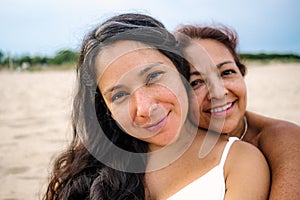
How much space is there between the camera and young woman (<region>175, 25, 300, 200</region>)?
2326 mm

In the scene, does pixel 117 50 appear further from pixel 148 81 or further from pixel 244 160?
pixel 244 160

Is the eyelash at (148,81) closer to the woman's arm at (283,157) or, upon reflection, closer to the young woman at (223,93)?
the young woman at (223,93)

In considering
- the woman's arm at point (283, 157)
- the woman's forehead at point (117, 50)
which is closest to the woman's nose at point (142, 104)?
the woman's forehead at point (117, 50)

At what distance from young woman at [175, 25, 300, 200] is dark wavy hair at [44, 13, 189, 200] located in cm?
14

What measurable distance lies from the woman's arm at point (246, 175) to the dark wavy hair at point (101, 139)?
55 centimetres

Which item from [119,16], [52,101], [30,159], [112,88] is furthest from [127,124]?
[52,101]

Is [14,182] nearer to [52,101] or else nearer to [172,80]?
[172,80]

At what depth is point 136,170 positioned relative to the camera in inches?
97.0

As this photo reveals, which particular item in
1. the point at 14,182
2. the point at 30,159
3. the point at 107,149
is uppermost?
the point at 107,149

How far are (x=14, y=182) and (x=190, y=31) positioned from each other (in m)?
3.00

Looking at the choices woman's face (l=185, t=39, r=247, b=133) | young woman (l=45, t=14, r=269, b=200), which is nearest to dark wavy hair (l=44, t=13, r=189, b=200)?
young woman (l=45, t=14, r=269, b=200)

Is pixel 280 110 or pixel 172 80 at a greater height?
pixel 172 80

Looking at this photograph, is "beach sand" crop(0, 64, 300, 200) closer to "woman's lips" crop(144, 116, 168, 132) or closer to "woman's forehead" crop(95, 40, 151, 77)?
"woman's forehead" crop(95, 40, 151, 77)

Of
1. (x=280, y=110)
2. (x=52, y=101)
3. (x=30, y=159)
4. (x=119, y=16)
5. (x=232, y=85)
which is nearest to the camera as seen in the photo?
(x=119, y=16)
